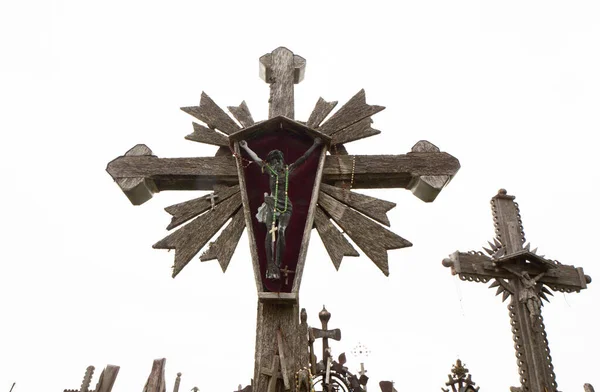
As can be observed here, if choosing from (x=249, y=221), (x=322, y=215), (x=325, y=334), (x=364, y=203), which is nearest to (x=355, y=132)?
(x=364, y=203)

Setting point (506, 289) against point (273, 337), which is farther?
point (506, 289)

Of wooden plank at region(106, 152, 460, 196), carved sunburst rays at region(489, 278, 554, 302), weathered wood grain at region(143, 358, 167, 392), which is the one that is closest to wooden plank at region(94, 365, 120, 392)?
weathered wood grain at region(143, 358, 167, 392)

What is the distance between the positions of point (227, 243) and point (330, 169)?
102 cm

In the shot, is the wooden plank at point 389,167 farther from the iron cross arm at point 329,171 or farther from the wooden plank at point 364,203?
the wooden plank at point 364,203

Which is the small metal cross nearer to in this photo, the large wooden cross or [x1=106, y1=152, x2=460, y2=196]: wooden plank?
the large wooden cross

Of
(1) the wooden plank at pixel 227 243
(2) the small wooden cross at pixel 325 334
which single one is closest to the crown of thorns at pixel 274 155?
(1) the wooden plank at pixel 227 243

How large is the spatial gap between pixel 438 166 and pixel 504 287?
2.59 meters

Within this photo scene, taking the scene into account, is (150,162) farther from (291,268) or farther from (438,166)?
(438,166)

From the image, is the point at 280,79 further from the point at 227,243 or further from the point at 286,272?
the point at 286,272

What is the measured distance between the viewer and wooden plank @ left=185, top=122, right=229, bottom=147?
14.2 ft

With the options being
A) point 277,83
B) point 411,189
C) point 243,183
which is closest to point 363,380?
point 411,189

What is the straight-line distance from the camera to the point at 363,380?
173 inches

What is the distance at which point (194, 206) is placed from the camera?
4035 millimetres

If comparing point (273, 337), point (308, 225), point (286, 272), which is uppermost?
point (308, 225)
